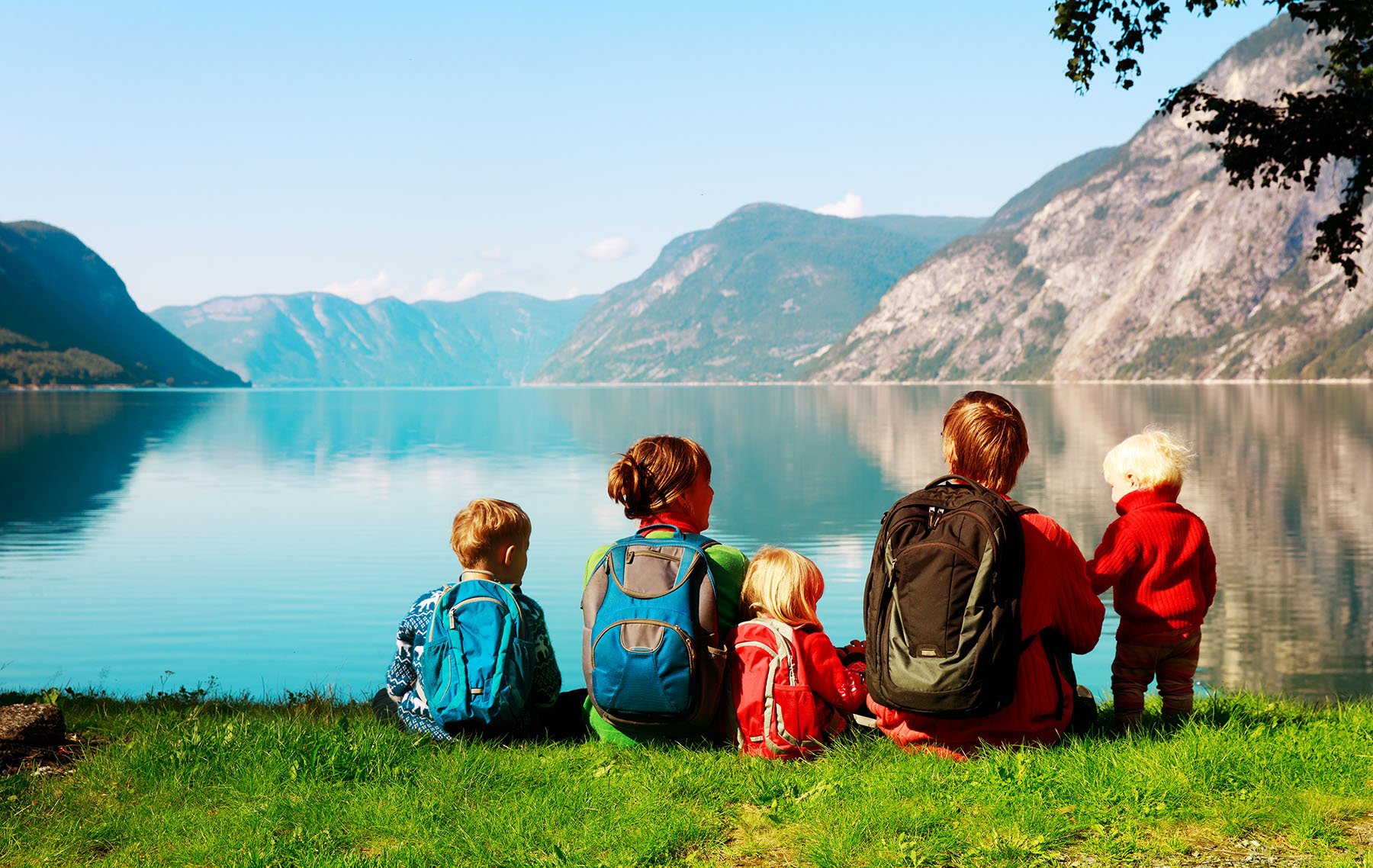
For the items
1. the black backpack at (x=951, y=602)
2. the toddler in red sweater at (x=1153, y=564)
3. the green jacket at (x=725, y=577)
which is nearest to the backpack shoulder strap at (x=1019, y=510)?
the black backpack at (x=951, y=602)

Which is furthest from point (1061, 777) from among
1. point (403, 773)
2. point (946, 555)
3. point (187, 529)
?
point (187, 529)

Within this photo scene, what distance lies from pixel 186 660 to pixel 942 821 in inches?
534

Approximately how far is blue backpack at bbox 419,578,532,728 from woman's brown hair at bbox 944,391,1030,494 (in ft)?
8.89

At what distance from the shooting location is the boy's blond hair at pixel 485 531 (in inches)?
255

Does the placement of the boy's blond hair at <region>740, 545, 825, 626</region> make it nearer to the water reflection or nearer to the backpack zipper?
the backpack zipper

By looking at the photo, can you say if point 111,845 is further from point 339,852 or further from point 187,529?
point 187,529

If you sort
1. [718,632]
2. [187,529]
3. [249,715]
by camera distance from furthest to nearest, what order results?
[187,529] → [249,715] → [718,632]

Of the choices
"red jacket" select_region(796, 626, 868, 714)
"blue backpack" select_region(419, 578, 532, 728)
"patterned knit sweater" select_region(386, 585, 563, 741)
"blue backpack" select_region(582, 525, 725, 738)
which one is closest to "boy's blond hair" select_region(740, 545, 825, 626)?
"red jacket" select_region(796, 626, 868, 714)

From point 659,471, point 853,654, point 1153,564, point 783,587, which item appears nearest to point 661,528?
point 659,471

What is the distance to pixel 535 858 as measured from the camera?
4.93 m

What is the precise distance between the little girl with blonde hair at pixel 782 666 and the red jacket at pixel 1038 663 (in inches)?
18.0

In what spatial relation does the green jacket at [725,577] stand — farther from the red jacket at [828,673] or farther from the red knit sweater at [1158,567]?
the red knit sweater at [1158,567]

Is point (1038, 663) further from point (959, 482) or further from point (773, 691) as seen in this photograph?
point (773, 691)

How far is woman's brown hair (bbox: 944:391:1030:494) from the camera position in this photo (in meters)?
6.00
